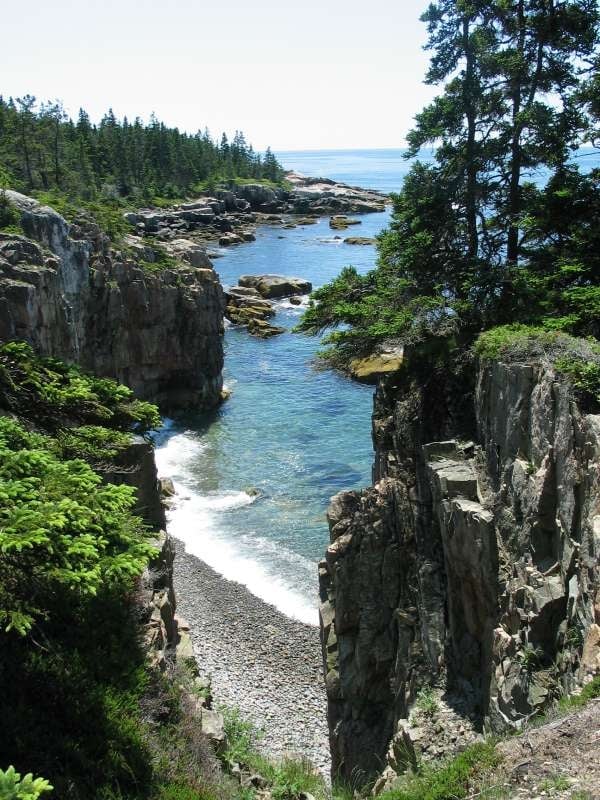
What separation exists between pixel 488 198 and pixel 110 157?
109101mm

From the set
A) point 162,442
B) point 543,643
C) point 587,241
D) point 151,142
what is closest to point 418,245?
point 587,241

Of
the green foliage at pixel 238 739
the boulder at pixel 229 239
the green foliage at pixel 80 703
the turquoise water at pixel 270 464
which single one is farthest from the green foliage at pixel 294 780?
the boulder at pixel 229 239

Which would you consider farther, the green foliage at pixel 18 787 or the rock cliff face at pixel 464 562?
the rock cliff face at pixel 464 562

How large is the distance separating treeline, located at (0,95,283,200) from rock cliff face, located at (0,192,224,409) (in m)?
15.6

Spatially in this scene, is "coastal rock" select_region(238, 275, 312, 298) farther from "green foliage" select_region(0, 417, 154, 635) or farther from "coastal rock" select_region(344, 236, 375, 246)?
"green foliage" select_region(0, 417, 154, 635)

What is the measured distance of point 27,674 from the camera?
10.7 metres

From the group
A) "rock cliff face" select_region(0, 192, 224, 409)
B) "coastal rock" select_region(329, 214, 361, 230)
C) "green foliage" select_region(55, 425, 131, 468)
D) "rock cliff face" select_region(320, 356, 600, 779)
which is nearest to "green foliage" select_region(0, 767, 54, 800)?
"green foliage" select_region(55, 425, 131, 468)

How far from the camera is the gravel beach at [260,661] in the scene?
2134 centimetres

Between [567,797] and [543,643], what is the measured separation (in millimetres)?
4978

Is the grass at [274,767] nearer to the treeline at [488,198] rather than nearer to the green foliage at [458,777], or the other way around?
the green foliage at [458,777]

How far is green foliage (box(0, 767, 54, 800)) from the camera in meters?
5.78

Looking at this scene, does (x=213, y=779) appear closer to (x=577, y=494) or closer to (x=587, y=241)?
(x=577, y=494)

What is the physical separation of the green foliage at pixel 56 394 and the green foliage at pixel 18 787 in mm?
7182

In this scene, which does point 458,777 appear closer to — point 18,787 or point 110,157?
point 18,787
